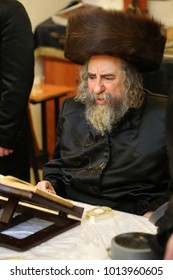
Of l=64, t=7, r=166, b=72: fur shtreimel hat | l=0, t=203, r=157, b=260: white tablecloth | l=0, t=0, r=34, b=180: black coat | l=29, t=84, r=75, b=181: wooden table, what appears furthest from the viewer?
l=29, t=84, r=75, b=181: wooden table

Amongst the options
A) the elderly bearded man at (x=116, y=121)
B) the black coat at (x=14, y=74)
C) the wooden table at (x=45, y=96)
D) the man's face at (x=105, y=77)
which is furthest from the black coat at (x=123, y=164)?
the wooden table at (x=45, y=96)

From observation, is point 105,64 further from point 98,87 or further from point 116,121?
point 116,121

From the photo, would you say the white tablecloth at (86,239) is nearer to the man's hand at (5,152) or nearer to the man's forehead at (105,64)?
the man's forehead at (105,64)

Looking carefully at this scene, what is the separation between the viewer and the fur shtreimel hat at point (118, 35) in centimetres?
263

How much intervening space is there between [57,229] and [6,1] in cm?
158

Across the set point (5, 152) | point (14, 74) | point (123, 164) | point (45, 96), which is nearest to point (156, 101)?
point (123, 164)

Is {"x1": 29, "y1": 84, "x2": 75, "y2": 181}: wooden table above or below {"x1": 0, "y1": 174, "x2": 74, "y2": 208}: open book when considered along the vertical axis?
below

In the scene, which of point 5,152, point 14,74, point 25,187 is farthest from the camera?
point 5,152

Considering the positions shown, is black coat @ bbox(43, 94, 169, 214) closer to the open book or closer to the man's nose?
the man's nose

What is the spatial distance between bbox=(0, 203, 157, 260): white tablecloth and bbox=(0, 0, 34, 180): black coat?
1248 mm

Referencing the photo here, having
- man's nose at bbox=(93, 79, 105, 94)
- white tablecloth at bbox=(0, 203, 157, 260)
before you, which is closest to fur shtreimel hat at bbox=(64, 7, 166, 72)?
man's nose at bbox=(93, 79, 105, 94)

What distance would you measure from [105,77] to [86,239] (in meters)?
0.92

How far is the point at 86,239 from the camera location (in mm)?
2062

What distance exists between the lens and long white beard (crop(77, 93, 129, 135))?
8.88 ft
